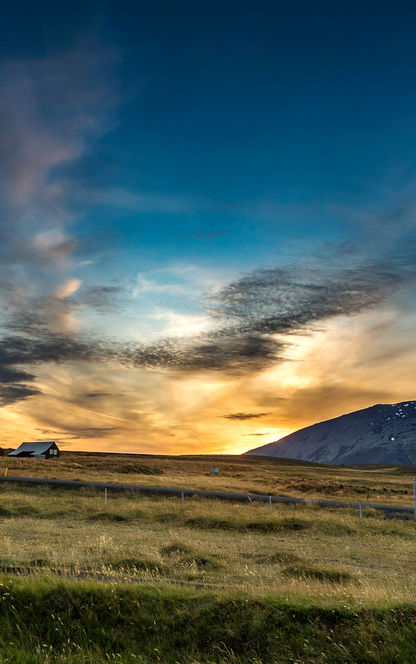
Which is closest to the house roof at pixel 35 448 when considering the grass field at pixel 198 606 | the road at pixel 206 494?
the road at pixel 206 494

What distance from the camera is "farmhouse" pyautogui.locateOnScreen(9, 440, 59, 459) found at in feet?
440

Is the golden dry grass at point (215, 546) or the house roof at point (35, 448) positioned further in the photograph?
the house roof at point (35, 448)

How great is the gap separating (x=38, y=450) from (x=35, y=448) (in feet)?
7.30

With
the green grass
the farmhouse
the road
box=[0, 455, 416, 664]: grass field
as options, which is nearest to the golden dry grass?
box=[0, 455, 416, 664]: grass field

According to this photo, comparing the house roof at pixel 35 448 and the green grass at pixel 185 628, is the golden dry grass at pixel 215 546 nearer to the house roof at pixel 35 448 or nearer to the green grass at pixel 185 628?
the green grass at pixel 185 628

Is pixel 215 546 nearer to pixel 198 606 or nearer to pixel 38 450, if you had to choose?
pixel 198 606

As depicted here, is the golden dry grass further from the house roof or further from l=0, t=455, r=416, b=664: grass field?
the house roof

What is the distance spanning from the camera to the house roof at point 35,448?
134875 millimetres

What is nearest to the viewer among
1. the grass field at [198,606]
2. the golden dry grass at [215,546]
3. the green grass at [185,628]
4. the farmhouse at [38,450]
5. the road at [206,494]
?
the green grass at [185,628]

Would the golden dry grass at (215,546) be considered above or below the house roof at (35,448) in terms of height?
below

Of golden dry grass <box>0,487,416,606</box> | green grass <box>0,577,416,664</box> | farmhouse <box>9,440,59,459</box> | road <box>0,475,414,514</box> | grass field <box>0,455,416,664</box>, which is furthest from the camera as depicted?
farmhouse <box>9,440,59,459</box>

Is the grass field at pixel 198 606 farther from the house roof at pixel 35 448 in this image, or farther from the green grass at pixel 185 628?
the house roof at pixel 35 448

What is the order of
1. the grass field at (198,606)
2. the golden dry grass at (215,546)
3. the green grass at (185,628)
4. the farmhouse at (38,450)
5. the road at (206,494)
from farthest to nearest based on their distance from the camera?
the farmhouse at (38,450), the road at (206,494), the golden dry grass at (215,546), the grass field at (198,606), the green grass at (185,628)

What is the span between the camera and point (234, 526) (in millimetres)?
31344
